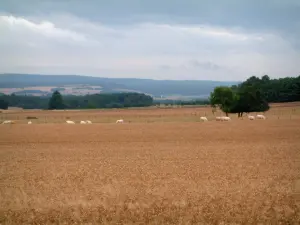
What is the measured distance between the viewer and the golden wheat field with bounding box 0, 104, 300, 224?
1244 cm

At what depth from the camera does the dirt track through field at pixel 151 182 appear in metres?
12.5

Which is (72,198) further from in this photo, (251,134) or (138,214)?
(251,134)

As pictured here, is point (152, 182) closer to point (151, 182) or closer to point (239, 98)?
point (151, 182)

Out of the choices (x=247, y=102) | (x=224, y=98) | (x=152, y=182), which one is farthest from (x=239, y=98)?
(x=152, y=182)

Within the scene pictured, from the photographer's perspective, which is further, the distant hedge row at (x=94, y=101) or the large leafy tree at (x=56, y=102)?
the distant hedge row at (x=94, y=101)

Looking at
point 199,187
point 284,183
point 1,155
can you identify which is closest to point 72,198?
point 199,187

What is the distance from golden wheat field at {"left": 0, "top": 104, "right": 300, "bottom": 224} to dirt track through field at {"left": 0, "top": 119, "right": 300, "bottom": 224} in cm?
3

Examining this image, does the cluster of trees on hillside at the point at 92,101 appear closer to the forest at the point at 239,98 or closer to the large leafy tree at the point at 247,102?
the forest at the point at 239,98

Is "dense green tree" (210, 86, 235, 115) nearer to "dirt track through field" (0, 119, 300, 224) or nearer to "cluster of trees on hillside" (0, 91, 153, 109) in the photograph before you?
"dirt track through field" (0, 119, 300, 224)

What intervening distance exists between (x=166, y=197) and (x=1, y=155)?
1327cm

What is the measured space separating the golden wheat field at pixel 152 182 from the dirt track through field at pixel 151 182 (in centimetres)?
3

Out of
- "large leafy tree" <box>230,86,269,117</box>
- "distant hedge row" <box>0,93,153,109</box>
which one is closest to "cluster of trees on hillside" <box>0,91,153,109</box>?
"distant hedge row" <box>0,93,153,109</box>

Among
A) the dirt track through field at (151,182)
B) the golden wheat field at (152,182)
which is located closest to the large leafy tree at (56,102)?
the dirt track through field at (151,182)

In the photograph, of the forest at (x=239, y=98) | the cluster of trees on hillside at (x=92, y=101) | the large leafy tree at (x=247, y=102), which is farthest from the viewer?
the cluster of trees on hillside at (x=92, y=101)
